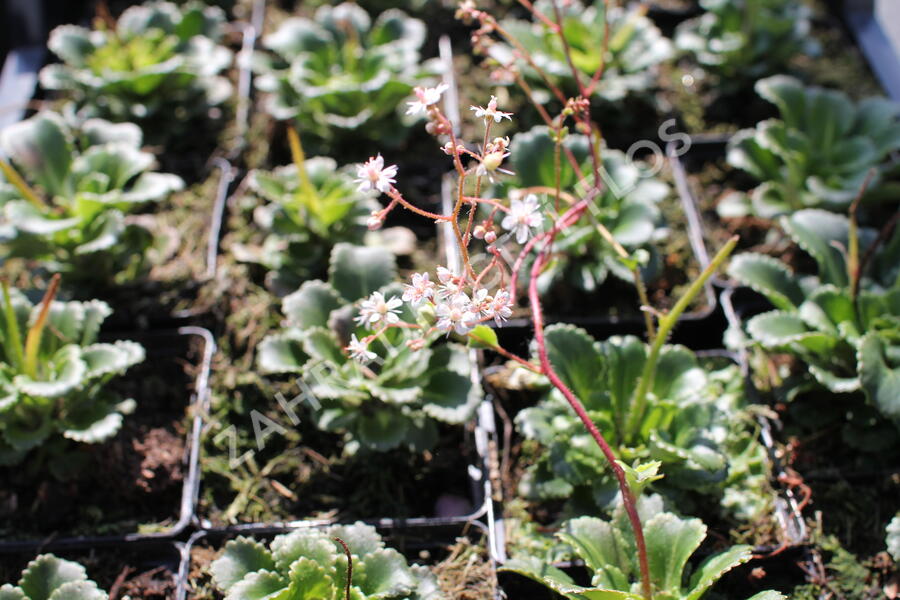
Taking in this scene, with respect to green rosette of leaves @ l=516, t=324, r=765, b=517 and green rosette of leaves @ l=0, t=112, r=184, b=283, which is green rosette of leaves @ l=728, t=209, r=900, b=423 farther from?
green rosette of leaves @ l=0, t=112, r=184, b=283

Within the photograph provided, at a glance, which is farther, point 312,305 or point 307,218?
point 307,218

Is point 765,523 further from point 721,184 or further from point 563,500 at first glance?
point 721,184

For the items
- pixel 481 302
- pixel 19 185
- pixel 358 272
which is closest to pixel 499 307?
pixel 481 302

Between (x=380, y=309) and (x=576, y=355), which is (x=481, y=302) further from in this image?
(x=576, y=355)

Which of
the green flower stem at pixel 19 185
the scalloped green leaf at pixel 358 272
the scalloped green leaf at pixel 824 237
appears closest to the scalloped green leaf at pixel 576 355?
the scalloped green leaf at pixel 358 272

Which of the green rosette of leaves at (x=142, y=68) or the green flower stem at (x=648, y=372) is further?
the green rosette of leaves at (x=142, y=68)

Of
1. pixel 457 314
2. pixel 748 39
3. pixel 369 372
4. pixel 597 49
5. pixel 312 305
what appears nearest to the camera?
pixel 457 314

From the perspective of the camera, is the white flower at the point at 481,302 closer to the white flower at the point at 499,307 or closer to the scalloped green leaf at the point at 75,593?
the white flower at the point at 499,307
